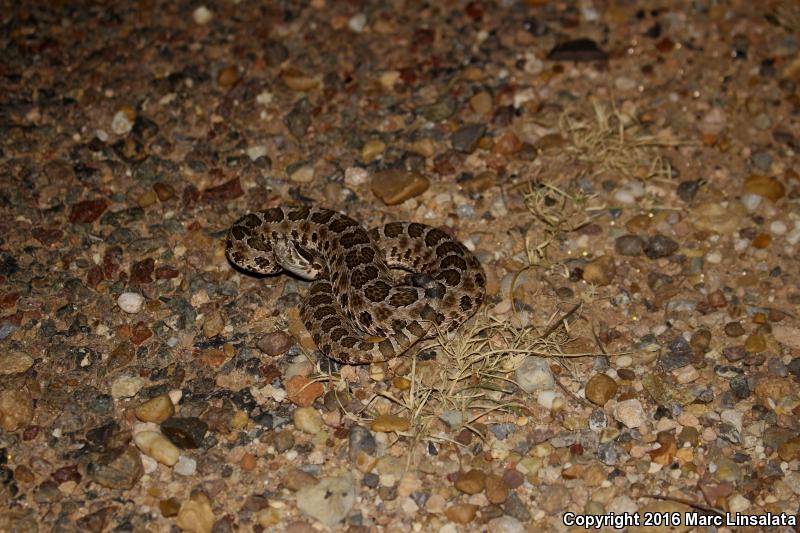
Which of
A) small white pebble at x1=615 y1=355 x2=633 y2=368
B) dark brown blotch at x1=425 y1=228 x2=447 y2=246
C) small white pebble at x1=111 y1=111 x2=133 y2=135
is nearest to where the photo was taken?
small white pebble at x1=615 y1=355 x2=633 y2=368

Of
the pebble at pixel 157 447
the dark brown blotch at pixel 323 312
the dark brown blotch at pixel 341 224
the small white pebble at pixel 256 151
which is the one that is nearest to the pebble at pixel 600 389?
the dark brown blotch at pixel 323 312

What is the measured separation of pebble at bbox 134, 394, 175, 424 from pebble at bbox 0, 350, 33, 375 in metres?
1.37

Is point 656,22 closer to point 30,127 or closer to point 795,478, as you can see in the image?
point 795,478

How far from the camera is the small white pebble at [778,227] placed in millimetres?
8578

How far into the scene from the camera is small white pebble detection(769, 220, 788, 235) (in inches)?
338

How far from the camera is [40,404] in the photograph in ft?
23.7

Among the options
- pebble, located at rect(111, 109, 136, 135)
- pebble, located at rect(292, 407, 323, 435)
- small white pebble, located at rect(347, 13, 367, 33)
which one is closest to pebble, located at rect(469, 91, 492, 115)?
small white pebble, located at rect(347, 13, 367, 33)

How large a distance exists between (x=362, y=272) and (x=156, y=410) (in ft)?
7.85

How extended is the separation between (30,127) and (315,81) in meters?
3.76

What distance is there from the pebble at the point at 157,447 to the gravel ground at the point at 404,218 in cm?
2

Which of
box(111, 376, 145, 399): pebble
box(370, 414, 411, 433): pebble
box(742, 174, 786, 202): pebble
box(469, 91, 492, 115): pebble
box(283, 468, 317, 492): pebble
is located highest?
box(469, 91, 492, 115): pebble

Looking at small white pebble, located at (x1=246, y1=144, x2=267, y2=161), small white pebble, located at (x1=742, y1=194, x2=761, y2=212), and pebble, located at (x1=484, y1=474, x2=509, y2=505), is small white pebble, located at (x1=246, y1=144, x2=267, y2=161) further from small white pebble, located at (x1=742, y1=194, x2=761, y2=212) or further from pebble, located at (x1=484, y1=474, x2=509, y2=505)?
small white pebble, located at (x1=742, y1=194, x2=761, y2=212)

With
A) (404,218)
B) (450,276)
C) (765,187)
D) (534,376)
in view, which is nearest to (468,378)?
(534,376)

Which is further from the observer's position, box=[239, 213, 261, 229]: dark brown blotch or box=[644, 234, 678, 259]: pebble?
box=[239, 213, 261, 229]: dark brown blotch
